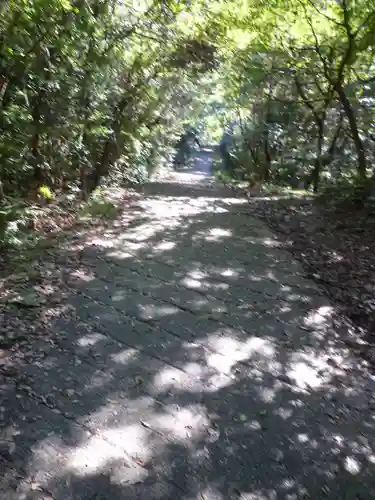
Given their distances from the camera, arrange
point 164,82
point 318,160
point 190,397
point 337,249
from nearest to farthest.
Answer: point 190,397 < point 337,249 < point 164,82 < point 318,160

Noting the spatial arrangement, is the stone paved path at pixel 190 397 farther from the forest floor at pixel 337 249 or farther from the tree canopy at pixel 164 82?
the tree canopy at pixel 164 82

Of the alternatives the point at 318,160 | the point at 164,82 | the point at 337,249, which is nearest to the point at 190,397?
the point at 337,249

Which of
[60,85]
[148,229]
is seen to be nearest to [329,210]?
[148,229]

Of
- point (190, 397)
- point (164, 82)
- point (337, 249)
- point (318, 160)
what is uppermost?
point (164, 82)

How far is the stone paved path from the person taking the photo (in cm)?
286

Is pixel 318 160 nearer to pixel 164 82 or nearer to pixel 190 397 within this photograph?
pixel 164 82

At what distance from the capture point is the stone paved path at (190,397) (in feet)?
9.39

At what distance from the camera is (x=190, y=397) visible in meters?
3.63

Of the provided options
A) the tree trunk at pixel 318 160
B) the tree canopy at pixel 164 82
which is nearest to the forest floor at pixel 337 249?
the tree canopy at pixel 164 82

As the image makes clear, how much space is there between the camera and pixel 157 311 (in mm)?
4988

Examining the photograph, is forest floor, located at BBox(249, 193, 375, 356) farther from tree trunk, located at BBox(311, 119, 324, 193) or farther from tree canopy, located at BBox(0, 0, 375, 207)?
tree trunk, located at BBox(311, 119, 324, 193)

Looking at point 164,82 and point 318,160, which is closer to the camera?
point 164,82

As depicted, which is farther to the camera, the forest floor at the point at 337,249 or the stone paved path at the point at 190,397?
the forest floor at the point at 337,249

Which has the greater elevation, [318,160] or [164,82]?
[164,82]
